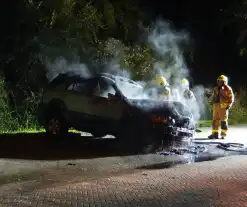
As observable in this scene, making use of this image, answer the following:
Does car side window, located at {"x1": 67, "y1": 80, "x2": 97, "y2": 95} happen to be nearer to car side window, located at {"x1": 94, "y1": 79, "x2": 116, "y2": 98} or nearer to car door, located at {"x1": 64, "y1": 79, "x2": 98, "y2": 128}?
car door, located at {"x1": 64, "y1": 79, "x2": 98, "y2": 128}

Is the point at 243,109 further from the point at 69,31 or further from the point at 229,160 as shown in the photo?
the point at 229,160

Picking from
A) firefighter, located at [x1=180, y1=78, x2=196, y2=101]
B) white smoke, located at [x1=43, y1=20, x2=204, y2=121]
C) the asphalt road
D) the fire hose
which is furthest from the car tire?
firefighter, located at [x1=180, y1=78, x2=196, y2=101]

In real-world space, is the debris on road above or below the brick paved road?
above

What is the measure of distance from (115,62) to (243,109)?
8.35 metres

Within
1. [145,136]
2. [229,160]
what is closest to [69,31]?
[145,136]

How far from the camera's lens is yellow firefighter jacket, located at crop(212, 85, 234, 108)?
14.1m

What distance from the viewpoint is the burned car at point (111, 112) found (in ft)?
37.5

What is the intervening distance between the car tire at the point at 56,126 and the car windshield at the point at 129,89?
1867mm

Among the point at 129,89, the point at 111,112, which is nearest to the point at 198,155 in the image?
the point at 111,112

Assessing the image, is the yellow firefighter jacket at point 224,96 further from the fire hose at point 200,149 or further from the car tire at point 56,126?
the car tire at point 56,126

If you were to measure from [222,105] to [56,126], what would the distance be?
17.2 ft

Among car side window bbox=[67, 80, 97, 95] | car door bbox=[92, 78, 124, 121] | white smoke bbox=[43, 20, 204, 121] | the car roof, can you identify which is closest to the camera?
car door bbox=[92, 78, 124, 121]

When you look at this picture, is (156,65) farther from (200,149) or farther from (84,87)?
(200,149)

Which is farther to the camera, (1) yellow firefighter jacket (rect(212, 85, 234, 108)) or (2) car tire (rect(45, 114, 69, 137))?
(1) yellow firefighter jacket (rect(212, 85, 234, 108))
